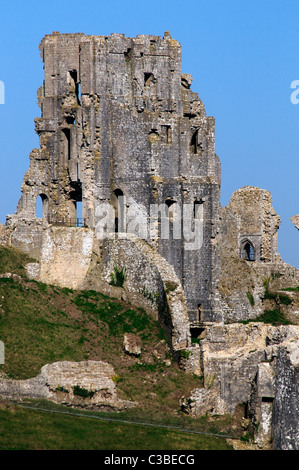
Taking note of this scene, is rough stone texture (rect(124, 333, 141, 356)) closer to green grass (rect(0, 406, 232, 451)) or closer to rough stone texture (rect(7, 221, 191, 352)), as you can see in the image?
rough stone texture (rect(7, 221, 191, 352))

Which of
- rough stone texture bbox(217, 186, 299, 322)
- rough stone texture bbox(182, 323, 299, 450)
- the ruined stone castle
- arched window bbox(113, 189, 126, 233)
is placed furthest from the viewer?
rough stone texture bbox(217, 186, 299, 322)

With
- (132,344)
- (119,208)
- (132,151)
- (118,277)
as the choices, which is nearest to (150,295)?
(118,277)

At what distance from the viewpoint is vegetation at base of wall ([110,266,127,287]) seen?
52906mm

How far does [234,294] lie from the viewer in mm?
60219

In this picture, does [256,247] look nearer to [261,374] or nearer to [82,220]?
[82,220]

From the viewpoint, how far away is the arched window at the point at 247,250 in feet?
230

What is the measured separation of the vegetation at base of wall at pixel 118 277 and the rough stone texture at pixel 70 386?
318 inches

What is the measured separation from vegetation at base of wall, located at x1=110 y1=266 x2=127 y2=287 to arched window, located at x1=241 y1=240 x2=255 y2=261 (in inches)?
705

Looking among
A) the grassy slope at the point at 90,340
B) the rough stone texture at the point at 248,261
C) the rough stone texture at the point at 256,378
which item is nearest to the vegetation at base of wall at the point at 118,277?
the grassy slope at the point at 90,340

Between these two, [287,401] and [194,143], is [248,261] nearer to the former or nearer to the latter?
[194,143]

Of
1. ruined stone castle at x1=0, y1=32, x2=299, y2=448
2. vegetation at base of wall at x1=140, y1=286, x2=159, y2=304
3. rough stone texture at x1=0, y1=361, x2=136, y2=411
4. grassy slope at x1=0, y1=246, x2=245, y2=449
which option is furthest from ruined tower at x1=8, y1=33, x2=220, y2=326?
rough stone texture at x1=0, y1=361, x2=136, y2=411

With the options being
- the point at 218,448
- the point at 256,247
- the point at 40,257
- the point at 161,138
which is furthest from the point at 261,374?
the point at 256,247
